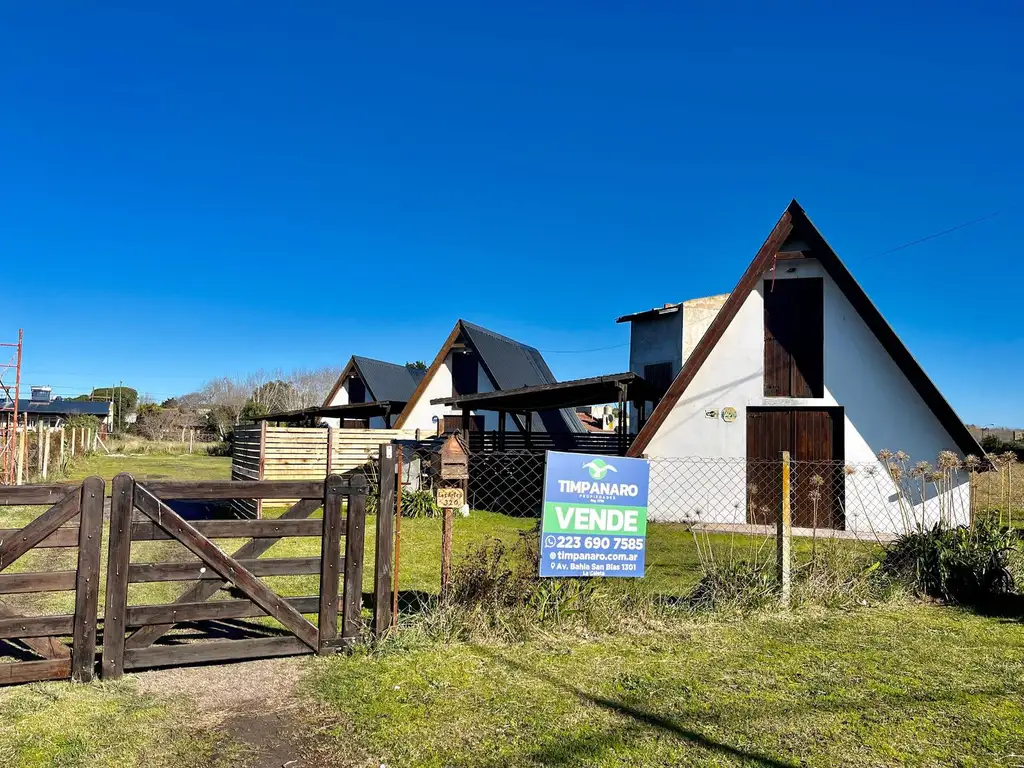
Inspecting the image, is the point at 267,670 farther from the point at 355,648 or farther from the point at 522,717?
the point at 522,717

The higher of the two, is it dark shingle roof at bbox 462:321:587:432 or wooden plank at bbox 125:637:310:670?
dark shingle roof at bbox 462:321:587:432

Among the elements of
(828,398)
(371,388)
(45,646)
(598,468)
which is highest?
(371,388)

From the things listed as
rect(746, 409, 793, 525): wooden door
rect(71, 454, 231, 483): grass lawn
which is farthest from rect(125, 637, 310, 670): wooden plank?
rect(71, 454, 231, 483): grass lawn

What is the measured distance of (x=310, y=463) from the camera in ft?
47.0

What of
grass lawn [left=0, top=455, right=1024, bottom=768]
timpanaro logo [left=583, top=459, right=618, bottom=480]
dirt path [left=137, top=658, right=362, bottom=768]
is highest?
timpanaro logo [left=583, top=459, right=618, bottom=480]

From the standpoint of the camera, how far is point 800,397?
13625 mm

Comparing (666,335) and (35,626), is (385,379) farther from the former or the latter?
(35,626)

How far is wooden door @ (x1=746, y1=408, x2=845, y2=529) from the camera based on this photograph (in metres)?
13.4

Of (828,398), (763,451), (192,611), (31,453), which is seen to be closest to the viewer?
(192,611)

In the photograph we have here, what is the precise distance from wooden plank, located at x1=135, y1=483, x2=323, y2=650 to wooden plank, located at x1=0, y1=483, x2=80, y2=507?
44cm

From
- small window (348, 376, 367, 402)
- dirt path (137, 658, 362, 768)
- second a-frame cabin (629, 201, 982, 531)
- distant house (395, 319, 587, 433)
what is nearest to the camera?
dirt path (137, 658, 362, 768)

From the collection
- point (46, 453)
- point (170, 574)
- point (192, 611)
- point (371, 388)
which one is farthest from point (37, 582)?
point (371, 388)

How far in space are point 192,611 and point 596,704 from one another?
109 inches

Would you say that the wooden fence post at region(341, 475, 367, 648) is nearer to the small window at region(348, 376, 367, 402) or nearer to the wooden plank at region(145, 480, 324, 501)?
the wooden plank at region(145, 480, 324, 501)
